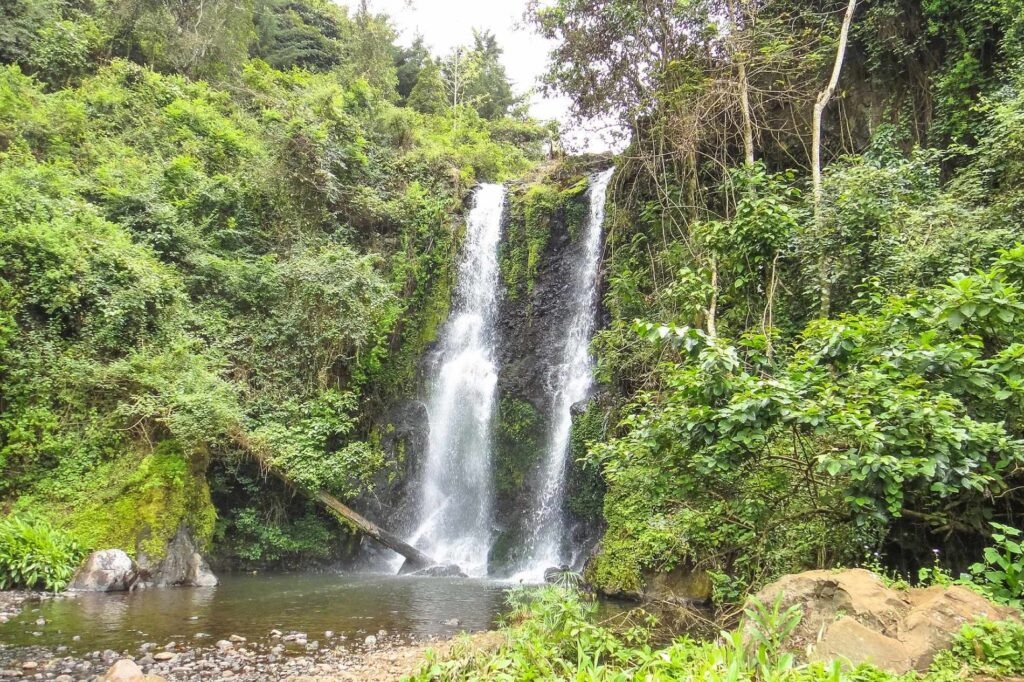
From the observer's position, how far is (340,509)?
12.2 m

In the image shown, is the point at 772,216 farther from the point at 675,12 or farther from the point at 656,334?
the point at 675,12

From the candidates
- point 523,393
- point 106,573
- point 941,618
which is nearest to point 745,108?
point 523,393

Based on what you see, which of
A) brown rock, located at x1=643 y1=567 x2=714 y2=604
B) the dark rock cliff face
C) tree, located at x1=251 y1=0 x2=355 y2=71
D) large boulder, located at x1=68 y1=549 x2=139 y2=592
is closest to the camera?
brown rock, located at x1=643 y1=567 x2=714 y2=604

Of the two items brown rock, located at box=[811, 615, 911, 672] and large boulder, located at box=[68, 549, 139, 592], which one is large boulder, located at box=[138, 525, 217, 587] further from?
brown rock, located at box=[811, 615, 911, 672]

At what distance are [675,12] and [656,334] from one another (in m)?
8.88

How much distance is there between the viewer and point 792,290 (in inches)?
333

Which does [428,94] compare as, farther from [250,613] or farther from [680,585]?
[680,585]

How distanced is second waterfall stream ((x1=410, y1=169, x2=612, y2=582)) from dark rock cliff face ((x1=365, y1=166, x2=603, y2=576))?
21cm

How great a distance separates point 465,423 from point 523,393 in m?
1.84

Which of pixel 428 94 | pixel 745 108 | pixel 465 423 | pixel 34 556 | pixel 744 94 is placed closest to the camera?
pixel 34 556

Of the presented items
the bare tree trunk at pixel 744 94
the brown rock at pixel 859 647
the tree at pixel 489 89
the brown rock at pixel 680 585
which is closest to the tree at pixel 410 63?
the tree at pixel 489 89

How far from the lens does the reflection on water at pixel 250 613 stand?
6637 millimetres

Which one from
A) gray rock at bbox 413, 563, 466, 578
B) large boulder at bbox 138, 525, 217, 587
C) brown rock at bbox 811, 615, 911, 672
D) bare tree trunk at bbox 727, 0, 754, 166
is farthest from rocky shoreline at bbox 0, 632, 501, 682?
bare tree trunk at bbox 727, 0, 754, 166

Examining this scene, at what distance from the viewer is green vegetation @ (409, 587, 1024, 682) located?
308cm
